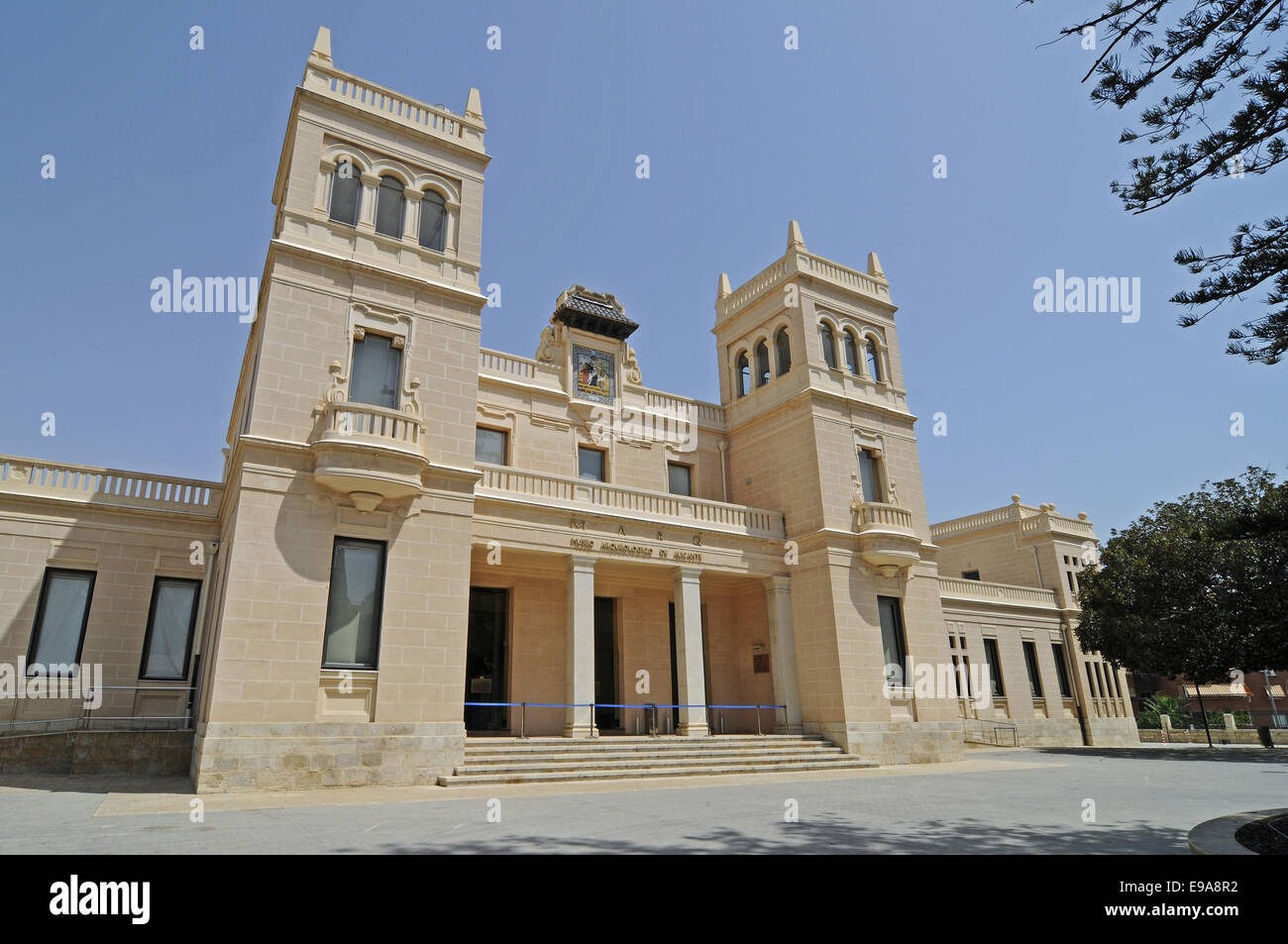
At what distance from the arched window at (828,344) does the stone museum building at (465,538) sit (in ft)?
0.30

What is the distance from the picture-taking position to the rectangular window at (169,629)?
18281 millimetres

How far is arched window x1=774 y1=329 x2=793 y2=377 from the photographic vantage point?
25058mm

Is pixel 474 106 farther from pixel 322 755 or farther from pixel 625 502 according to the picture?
pixel 322 755

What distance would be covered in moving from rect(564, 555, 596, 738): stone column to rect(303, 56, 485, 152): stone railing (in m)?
11.8

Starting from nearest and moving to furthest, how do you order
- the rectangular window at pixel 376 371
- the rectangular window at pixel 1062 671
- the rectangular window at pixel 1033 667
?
1. the rectangular window at pixel 376 371
2. the rectangular window at pixel 1033 667
3. the rectangular window at pixel 1062 671

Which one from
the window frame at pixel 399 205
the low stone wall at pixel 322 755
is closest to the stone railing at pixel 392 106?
the window frame at pixel 399 205

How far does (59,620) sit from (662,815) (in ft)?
54.1

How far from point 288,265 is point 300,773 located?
10.8 m

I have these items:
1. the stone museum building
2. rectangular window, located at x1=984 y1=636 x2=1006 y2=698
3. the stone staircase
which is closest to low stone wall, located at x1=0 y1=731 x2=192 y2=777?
the stone museum building

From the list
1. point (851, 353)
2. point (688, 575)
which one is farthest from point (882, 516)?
point (688, 575)

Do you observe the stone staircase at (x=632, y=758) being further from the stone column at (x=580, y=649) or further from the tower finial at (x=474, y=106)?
the tower finial at (x=474, y=106)

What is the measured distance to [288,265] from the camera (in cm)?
1645
